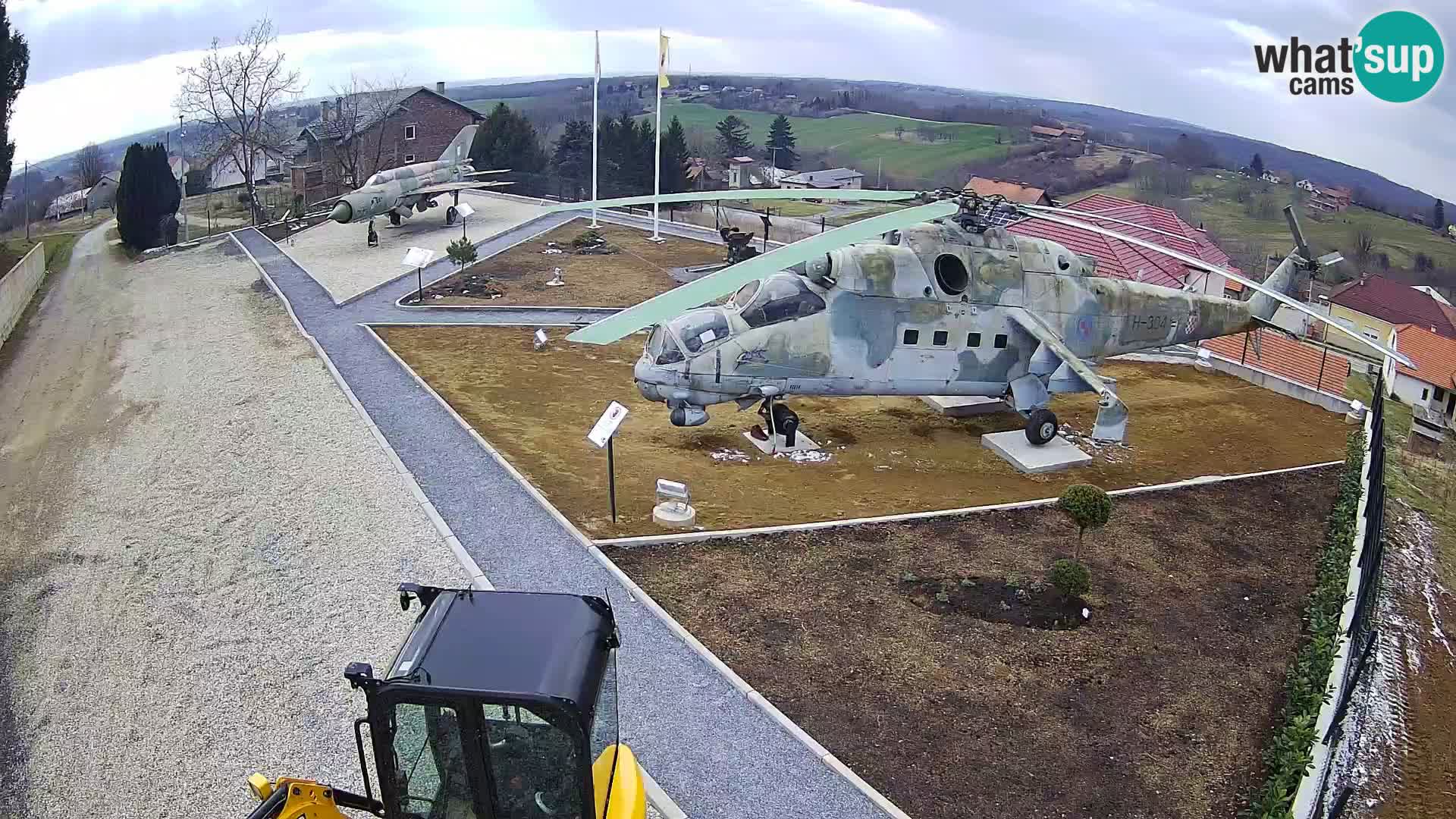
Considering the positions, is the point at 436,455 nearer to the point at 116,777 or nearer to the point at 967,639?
the point at 116,777

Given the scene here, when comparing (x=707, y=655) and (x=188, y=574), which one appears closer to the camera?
(x=707, y=655)

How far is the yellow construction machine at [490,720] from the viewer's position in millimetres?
5703

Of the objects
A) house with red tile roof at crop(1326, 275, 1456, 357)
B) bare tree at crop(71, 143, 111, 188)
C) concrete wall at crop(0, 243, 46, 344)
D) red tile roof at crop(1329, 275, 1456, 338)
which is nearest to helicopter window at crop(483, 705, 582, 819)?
→ concrete wall at crop(0, 243, 46, 344)

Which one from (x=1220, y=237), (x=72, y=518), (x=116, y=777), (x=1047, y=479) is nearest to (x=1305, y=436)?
(x=1047, y=479)

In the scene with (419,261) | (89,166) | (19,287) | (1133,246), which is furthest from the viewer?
(89,166)

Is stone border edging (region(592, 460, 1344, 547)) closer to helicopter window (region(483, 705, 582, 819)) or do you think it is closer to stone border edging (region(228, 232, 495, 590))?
stone border edging (region(228, 232, 495, 590))

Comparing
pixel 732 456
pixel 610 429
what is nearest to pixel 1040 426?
pixel 732 456

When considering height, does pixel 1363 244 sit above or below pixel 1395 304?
above

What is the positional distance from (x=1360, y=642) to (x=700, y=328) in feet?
35.1

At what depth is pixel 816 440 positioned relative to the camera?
756 inches

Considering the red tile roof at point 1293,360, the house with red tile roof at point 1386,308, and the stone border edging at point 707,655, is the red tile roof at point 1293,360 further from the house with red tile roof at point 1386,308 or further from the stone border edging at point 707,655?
the house with red tile roof at point 1386,308

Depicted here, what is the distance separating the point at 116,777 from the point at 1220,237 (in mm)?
79195

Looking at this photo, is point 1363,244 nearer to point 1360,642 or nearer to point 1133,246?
point 1133,246

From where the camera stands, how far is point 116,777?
9.27 m
